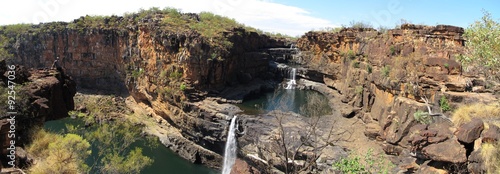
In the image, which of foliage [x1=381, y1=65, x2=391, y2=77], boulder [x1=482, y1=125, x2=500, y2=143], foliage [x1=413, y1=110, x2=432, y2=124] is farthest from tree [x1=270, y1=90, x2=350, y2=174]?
boulder [x1=482, y1=125, x2=500, y2=143]

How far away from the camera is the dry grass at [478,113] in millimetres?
13595

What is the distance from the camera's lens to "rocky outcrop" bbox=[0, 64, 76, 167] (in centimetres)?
1098

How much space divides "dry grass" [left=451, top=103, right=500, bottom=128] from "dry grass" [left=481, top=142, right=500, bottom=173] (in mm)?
2009

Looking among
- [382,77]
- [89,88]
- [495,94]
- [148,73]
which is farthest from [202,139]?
[89,88]

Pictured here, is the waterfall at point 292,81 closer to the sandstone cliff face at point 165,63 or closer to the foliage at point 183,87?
the sandstone cliff face at point 165,63

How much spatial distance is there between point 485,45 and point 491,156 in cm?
429

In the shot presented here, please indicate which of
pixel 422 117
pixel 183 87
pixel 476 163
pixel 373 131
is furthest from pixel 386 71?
pixel 183 87

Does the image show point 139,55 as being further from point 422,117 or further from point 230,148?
point 422,117

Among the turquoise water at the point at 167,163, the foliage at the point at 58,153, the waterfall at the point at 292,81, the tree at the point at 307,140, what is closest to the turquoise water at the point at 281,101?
the waterfall at the point at 292,81

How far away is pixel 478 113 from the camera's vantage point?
47.2 ft

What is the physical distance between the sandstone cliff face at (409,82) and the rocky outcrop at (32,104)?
16.6 meters

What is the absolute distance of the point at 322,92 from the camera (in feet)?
146

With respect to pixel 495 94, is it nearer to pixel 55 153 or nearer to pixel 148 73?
pixel 55 153

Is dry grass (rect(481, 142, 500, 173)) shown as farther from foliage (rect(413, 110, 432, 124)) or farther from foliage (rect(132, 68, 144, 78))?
foliage (rect(132, 68, 144, 78))
